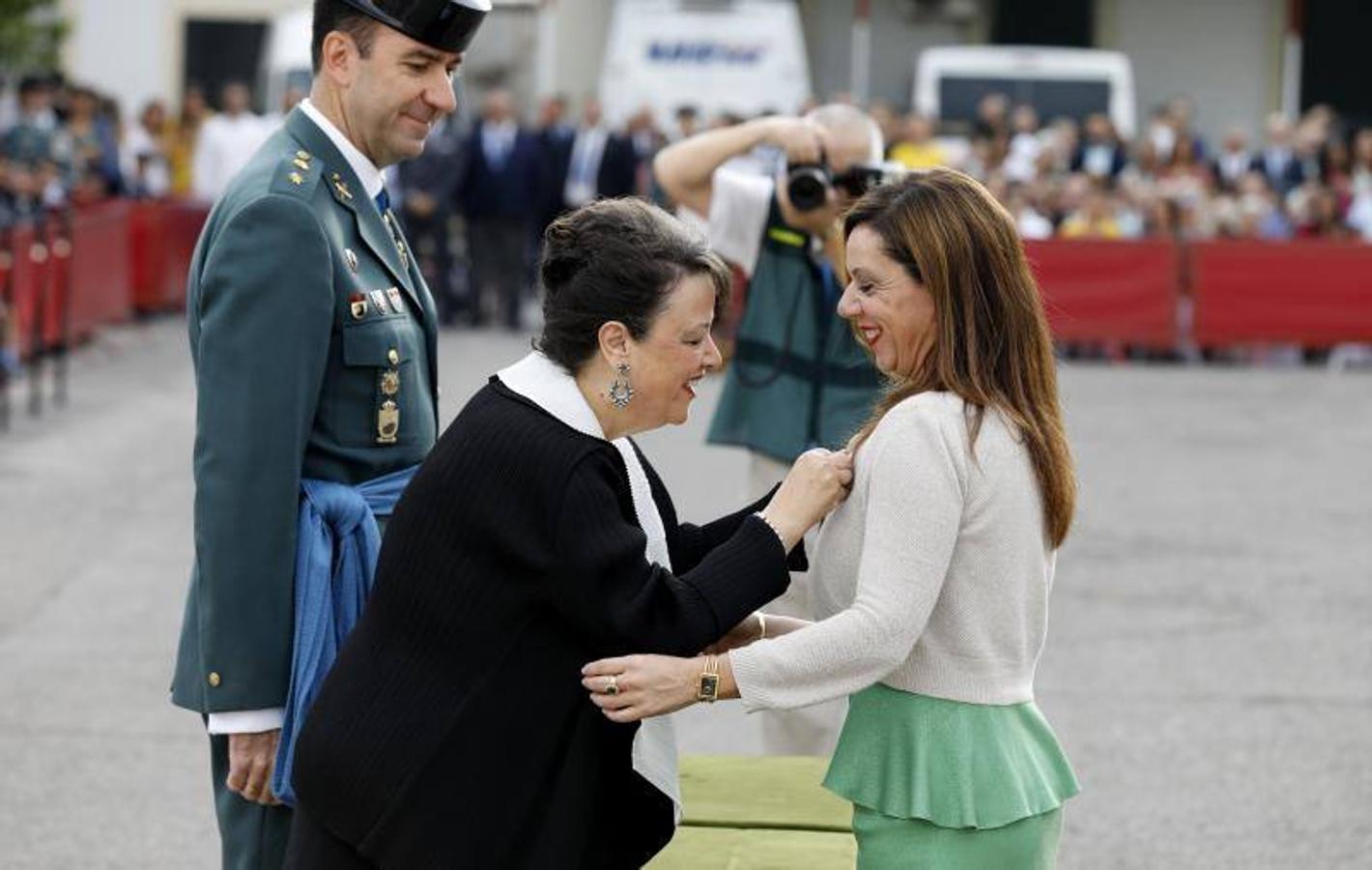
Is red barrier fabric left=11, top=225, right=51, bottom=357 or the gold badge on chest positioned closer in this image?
the gold badge on chest

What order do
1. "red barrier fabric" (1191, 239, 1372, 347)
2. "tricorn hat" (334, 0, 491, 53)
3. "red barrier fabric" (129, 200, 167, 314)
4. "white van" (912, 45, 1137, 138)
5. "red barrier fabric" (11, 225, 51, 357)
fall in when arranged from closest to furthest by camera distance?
"tricorn hat" (334, 0, 491, 53) < "red barrier fabric" (11, 225, 51, 357) < "red barrier fabric" (1191, 239, 1372, 347) < "red barrier fabric" (129, 200, 167, 314) < "white van" (912, 45, 1137, 138)

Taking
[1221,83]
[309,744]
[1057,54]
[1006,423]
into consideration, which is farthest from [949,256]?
[1221,83]

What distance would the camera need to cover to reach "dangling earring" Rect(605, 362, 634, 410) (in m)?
3.60

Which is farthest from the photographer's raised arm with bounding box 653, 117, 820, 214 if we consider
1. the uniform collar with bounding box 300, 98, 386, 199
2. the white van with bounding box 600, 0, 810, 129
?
the white van with bounding box 600, 0, 810, 129

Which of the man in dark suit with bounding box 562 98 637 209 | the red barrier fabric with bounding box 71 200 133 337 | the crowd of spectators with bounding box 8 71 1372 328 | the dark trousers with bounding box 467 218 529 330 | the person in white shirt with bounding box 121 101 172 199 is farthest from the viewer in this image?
the person in white shirt with bounding box 121 101 172 199

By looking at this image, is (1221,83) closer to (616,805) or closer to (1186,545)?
(1186,545)

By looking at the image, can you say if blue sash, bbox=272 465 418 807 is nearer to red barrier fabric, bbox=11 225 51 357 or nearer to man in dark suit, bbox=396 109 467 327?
red barrier fabric, bbox=11 225 51 357

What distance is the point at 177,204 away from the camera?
21.2 m

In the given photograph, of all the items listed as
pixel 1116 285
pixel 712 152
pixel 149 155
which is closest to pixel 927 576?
pixel 712 152

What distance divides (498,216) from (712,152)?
48.2ft

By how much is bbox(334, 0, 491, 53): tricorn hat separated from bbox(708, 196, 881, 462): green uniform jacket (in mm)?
2307

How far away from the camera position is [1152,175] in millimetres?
22562

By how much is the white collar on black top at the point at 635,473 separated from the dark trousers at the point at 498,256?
17.4m

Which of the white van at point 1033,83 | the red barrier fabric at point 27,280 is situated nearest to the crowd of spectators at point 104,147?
the red barrier fabric at point 27,280
